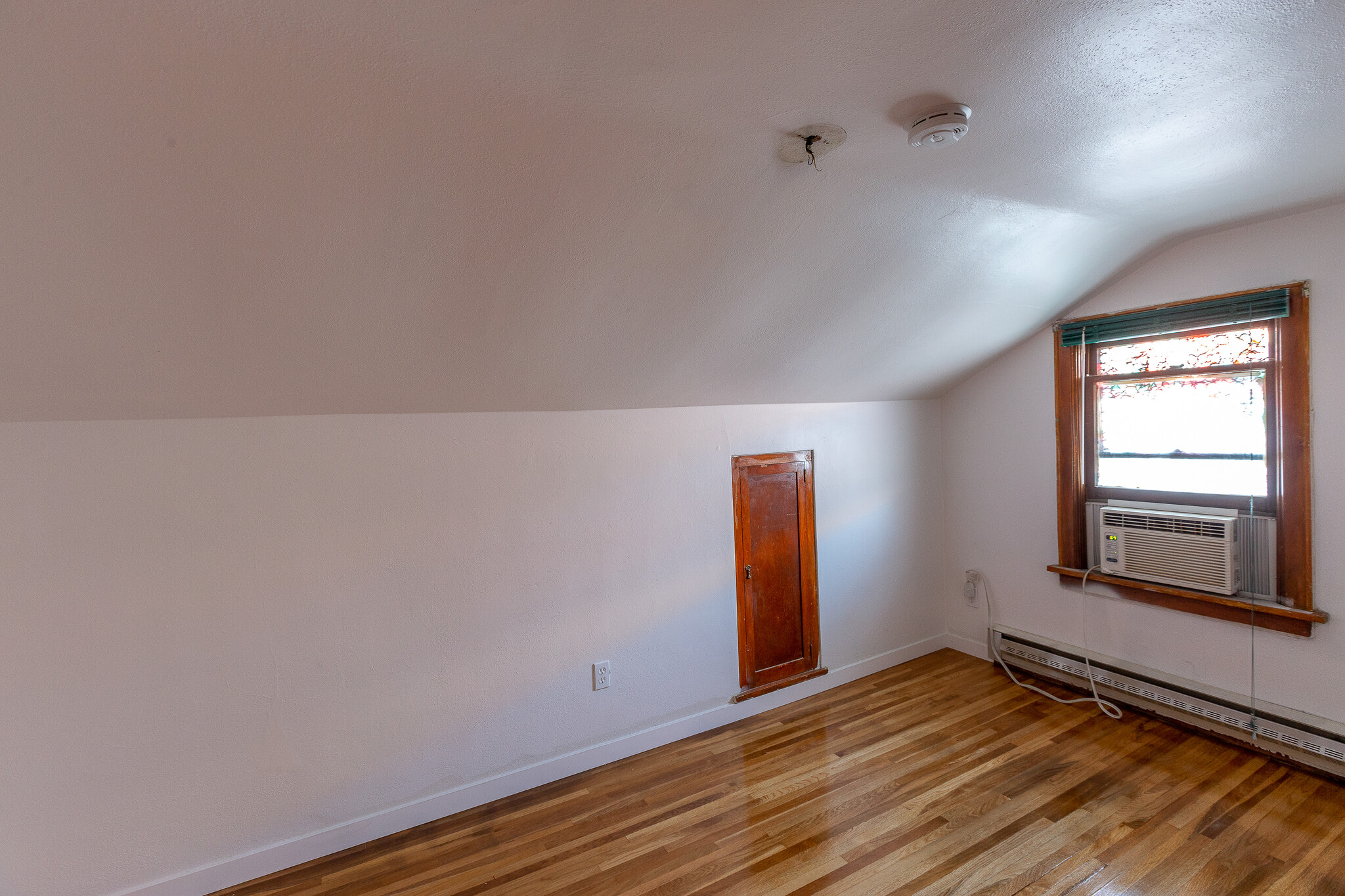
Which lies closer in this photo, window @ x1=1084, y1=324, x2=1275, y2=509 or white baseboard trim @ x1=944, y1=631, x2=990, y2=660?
window @ x1=1084, y1=324, x2=1275, y2=509

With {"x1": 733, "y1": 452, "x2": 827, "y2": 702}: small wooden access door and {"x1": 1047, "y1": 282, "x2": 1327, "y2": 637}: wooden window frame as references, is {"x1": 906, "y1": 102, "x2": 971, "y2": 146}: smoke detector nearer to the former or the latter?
{"x1": 733, "y1": 452, "x2": 827, "y2": 702}: small wooden access door

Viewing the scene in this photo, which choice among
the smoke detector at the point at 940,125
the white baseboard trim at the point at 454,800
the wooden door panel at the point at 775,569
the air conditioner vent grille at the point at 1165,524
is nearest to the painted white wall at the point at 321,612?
the white baseboard trim at the point at 454,800

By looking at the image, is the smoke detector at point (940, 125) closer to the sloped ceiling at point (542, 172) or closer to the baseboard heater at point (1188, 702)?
the sloped ceiling at point (542, 172)

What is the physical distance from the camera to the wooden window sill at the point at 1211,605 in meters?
2.77

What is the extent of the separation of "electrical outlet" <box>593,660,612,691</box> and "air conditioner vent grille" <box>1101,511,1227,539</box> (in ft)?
8.65

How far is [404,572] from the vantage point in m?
2.57

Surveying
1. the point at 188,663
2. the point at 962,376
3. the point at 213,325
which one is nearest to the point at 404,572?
the point at 188,663

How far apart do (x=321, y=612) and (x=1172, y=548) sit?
375 cm

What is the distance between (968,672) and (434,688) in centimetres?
299

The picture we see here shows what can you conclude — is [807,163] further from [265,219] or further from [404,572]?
[404,572]

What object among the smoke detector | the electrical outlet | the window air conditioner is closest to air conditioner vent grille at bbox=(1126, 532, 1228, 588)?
the window air conditioner

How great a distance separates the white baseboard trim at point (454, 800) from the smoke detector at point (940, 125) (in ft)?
8.80

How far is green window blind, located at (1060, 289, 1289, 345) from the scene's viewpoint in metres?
2.81

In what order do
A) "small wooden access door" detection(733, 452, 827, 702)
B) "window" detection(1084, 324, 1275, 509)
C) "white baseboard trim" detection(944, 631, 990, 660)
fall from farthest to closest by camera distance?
"white baseboard trim" detection(944, 631, 990, 660) → "small wooden access door" detection(733, 452, 827, 702) → "window" detection(1084, 324, 1275, 509)
